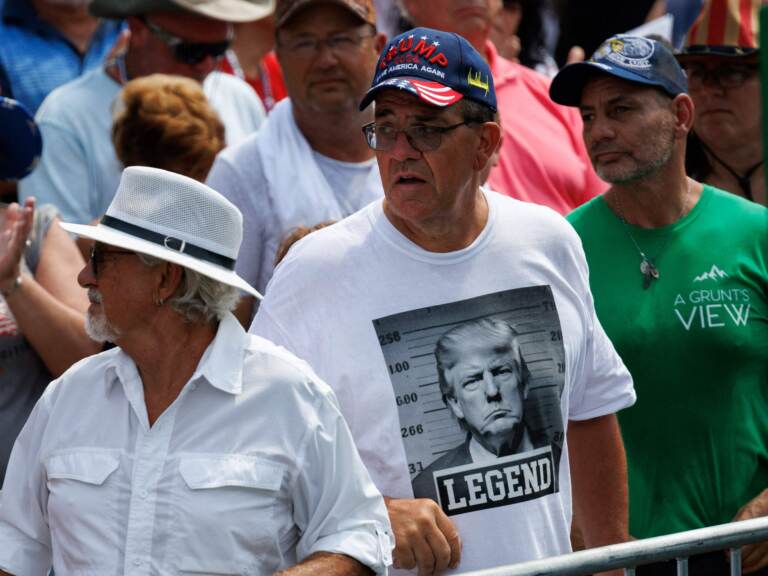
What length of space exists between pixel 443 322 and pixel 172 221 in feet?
2.53

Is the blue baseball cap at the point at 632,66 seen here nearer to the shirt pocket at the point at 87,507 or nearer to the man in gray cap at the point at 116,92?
the man in gray cap at the point at 116,92

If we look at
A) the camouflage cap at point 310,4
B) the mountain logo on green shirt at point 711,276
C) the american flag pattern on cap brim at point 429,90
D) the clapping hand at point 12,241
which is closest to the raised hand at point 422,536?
the american flag pattern on cap brim at point 429,90

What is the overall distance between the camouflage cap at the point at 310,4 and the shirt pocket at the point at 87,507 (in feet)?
7.71

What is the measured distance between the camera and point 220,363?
334cm

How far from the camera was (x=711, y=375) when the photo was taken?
181 inches

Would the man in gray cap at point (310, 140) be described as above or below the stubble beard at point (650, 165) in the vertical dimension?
above

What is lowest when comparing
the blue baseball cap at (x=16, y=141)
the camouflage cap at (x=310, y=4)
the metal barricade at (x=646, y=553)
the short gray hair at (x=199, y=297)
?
the metal barricade at (x=646, y=553)

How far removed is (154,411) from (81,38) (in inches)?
166

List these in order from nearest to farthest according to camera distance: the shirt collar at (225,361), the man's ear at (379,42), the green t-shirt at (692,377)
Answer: the shirt collar at (225,361) → the green t-shirt at (692,377) → the man's ear at (379,42)

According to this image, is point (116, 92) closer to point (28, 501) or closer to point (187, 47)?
point (187, 47)

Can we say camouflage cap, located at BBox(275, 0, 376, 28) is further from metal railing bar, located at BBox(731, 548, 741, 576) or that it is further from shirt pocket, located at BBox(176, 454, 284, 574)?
metal railing bar, located at BBox(731, 548, 741, 576)

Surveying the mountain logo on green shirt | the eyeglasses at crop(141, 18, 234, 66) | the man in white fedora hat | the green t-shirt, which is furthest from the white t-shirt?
the eyeglasses at crop(141, 18, 234, 66)

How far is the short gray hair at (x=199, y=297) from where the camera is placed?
3.42 metres

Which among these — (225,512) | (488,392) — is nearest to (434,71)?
(488,392)
